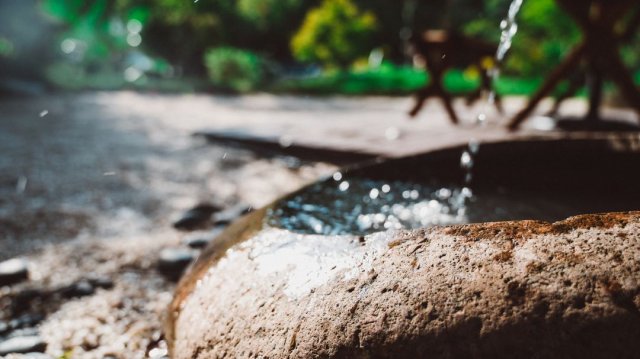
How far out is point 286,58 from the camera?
25.4 metres

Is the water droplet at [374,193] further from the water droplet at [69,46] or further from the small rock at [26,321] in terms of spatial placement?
the water droplet at [69,46]

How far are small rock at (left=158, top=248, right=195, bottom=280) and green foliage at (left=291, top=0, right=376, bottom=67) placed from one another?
14.6 m

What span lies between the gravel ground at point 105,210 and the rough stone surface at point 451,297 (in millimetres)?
678

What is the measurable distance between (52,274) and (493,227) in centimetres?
199

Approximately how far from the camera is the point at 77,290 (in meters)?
1.91

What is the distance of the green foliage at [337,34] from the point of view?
1579 cm

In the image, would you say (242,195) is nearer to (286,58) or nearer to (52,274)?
(52,274)

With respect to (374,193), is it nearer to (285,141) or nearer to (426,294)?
(426,294)

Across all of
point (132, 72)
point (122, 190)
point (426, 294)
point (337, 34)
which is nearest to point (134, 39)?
point (132, 72)

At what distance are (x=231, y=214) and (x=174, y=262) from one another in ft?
2.10

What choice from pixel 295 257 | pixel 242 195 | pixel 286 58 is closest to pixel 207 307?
pixel 295 257

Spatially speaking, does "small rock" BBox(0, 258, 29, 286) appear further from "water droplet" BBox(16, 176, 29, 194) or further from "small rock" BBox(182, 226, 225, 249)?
"water droplet" BBox(16, 176, 29, 194)

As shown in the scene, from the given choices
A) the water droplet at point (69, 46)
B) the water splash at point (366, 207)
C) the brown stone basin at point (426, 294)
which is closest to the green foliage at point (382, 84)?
the water droplet at point (69, 46)

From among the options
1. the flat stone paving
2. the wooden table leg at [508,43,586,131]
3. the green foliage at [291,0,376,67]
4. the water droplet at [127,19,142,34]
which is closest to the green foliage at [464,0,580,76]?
the flat stone paving
